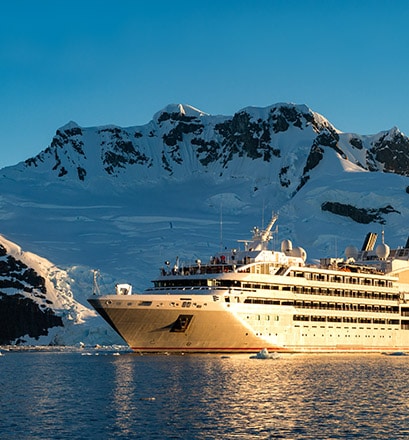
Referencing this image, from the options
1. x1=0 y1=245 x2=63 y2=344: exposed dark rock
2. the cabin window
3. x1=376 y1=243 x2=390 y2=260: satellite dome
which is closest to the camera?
the cabin window

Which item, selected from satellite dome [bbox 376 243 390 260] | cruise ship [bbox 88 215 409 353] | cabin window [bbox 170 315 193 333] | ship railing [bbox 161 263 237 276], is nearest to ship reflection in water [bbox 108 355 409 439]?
cabin window [bbox 170 315 193 333]

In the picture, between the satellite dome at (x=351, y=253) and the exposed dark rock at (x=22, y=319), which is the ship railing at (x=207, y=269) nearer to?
the satellite dome at (x=351, y=253)

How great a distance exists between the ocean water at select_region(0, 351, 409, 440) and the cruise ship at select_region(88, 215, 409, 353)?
688cm

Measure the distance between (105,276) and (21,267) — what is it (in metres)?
14.1

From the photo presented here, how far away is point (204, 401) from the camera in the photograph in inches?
1825

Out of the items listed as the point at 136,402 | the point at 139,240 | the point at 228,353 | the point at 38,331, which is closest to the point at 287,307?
the point at 228,353

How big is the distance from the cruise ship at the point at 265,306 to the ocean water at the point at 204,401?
22.6ft

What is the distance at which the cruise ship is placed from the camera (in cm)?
7825

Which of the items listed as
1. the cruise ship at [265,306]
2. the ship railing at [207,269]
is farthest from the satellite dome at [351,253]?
the ship railing at [207,269]

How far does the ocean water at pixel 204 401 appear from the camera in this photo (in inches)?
1491

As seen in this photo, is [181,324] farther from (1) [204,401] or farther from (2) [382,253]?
(2) [382,253]

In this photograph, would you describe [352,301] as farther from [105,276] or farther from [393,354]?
[105,276]

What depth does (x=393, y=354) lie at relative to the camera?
95625 millimetres

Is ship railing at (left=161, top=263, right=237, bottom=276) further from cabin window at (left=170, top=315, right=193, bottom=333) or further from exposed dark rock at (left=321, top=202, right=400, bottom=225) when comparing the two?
exposed dark rock at (left=321, top=202, right=400, bottom=225)
